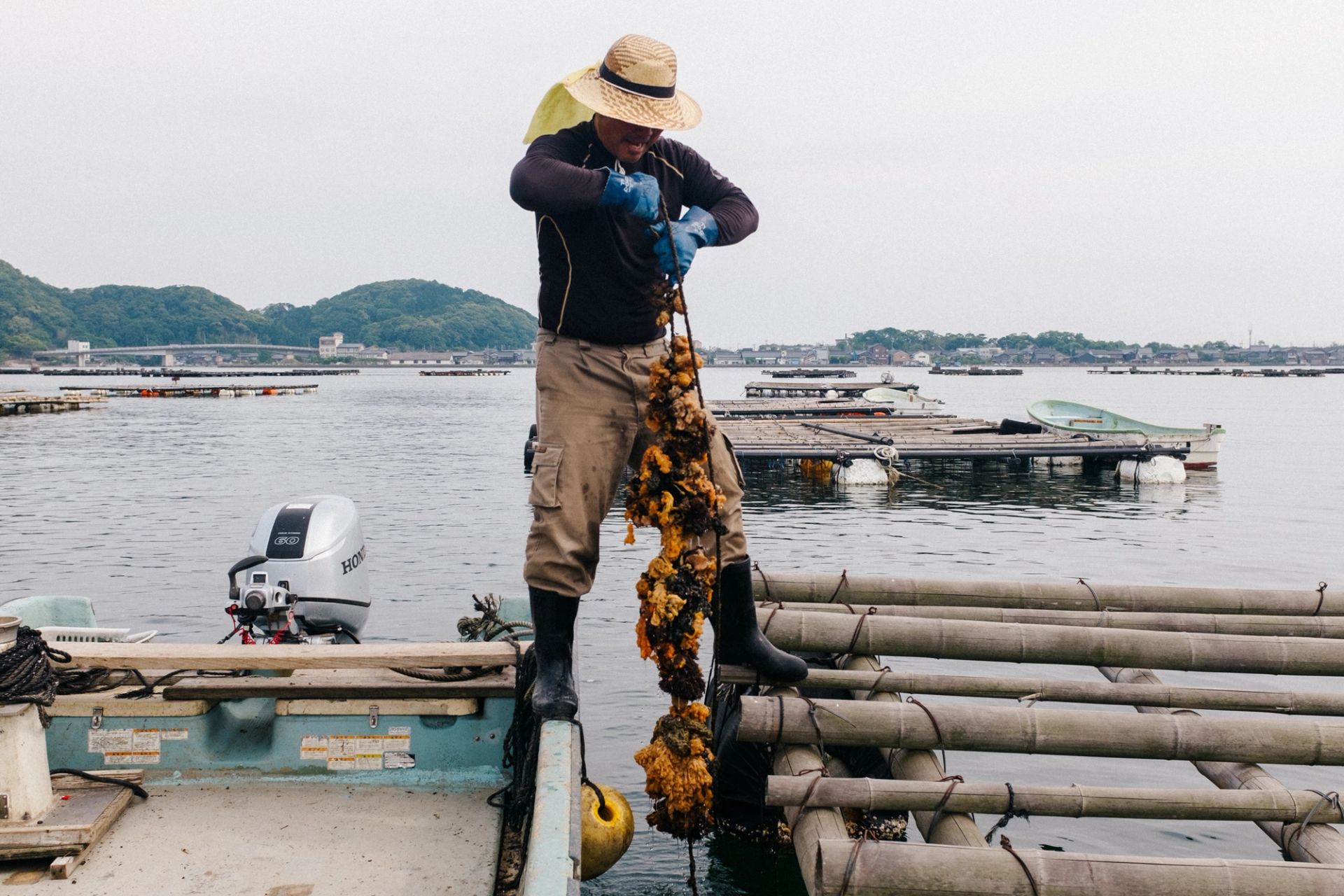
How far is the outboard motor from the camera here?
6.56 metres

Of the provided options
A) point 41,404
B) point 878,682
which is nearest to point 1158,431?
point 878,682

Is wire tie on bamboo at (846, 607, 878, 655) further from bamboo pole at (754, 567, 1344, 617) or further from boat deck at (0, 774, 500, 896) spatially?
boat deck at (0, 774, 500, 896)

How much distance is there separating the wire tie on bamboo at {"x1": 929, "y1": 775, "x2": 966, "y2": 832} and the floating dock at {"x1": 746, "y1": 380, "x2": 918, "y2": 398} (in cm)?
5739

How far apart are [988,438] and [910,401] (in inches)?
914

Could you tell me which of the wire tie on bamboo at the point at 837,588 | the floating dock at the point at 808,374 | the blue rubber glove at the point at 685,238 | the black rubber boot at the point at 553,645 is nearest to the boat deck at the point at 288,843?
the black rubber boot at the point at 553,645

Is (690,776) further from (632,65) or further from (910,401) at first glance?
(910,401)

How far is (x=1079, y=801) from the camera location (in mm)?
4391

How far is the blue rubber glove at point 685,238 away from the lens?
15.0ft

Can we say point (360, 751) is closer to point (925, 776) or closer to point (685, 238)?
point (925, 776)

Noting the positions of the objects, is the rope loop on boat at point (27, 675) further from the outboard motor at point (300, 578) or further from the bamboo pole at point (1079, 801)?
the bamboo pole at point (1079, 801)

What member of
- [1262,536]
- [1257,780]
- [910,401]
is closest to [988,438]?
[1262,536]

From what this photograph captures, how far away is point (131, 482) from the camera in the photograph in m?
30.5

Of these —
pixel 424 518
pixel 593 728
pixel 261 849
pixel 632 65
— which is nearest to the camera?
pixel 261 849

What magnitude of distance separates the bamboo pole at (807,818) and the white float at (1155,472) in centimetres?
2771
